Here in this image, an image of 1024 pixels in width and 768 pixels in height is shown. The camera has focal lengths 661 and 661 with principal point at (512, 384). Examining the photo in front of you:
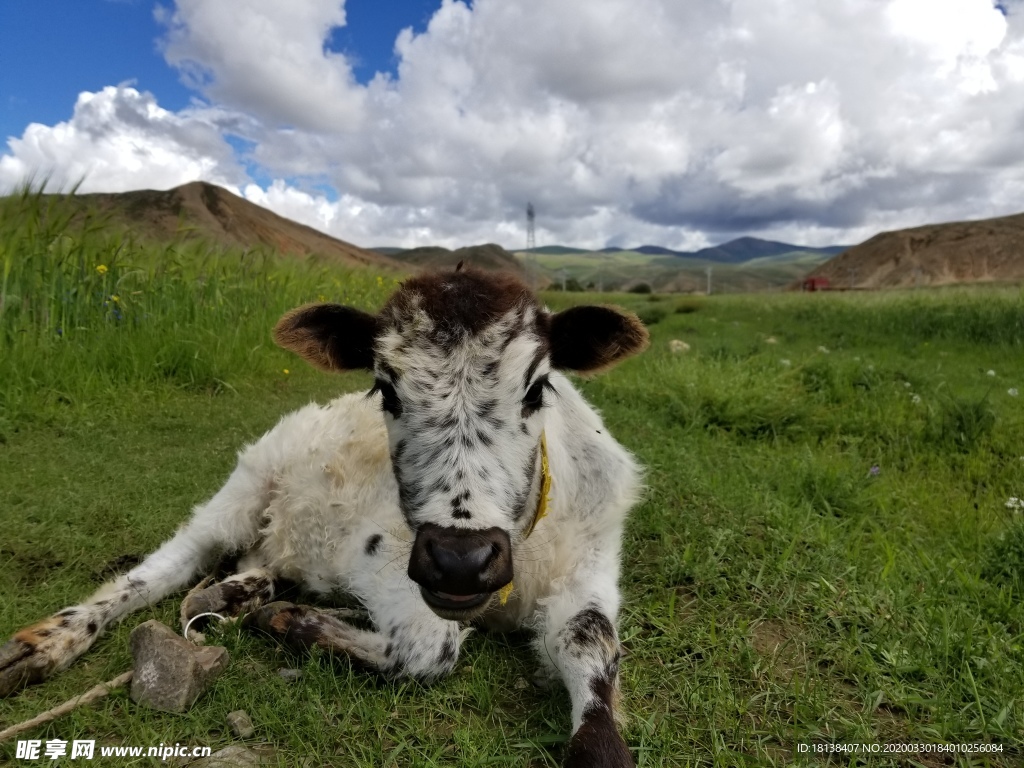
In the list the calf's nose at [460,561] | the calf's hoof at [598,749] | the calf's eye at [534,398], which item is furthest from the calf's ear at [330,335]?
the calf's hoof at [598,749]

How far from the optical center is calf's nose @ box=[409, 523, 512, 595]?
81.0 inches

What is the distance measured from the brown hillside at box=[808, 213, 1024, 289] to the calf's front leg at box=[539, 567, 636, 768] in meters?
76.8

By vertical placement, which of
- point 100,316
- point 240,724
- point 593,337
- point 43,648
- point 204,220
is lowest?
point 240,724

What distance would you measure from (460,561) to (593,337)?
1.29 m

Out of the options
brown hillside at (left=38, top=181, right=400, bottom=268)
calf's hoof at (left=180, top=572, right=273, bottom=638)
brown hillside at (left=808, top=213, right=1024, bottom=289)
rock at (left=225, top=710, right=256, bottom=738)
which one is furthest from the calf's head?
brown hillside at (left=808, top=213, right=1024, bottom=289)

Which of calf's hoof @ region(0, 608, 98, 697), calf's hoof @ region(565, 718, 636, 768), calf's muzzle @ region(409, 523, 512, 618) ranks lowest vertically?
calf's hoof @ region(565, 718, 636, 768)

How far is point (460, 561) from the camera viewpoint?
206 cm

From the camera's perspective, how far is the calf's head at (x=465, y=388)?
215 centimetres

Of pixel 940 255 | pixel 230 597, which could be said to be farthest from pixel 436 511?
pixel 940 255

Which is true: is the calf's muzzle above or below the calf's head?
below

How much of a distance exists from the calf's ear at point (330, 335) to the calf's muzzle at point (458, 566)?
3.48 feet

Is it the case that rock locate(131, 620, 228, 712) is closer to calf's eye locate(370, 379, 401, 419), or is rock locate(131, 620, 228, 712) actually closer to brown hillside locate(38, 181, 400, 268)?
calf's eye locate(370, 379, 401, 419)

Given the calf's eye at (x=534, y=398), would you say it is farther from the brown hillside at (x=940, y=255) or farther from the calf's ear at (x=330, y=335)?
the brown hillside at (x=940, y=255)

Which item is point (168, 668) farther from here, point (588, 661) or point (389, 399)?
point (588, 661)
